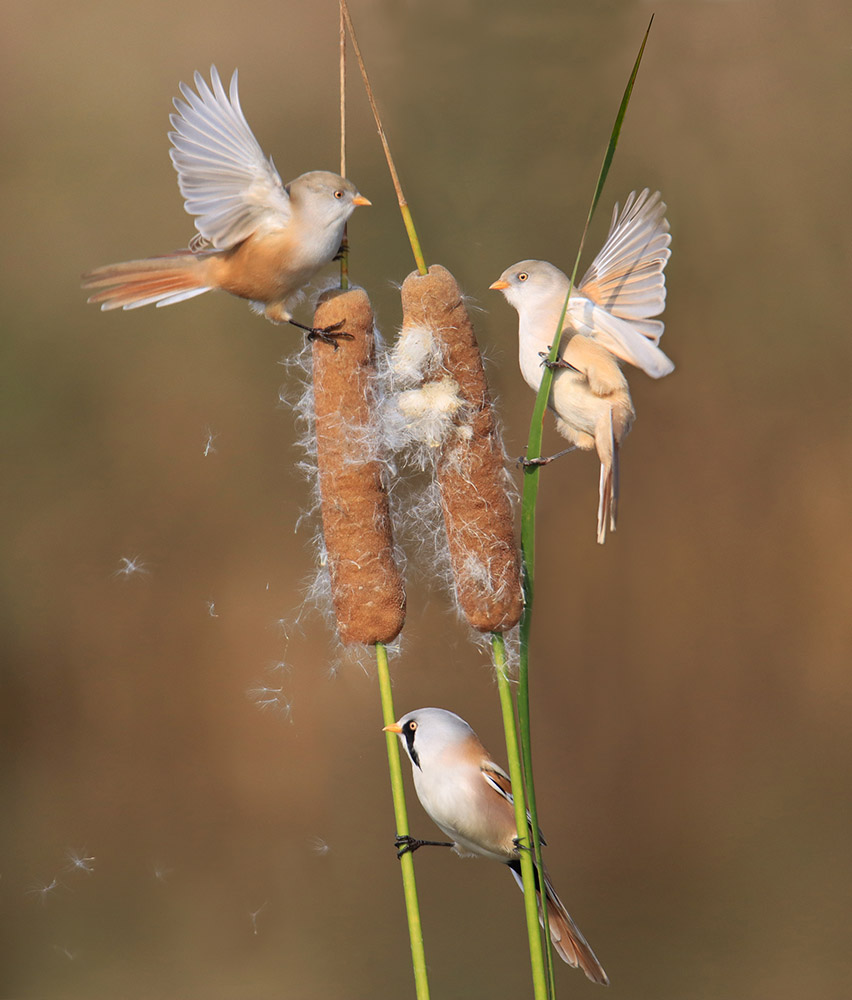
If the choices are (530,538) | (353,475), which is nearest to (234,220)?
(353,475)

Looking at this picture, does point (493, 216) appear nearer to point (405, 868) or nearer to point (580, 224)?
point (580, 224)

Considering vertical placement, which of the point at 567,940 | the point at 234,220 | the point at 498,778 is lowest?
the point at 567,940

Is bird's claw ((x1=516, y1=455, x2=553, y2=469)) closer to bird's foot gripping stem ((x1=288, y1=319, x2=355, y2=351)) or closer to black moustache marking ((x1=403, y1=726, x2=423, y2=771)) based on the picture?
bird's foot gripping stem ((x1=288, y1=319, x2=355, y2=351))

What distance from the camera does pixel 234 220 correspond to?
670 mm

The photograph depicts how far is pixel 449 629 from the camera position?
5.04ft

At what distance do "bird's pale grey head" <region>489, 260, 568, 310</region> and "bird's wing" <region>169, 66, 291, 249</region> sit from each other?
18 centimetres

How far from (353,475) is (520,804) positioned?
27 centimetres

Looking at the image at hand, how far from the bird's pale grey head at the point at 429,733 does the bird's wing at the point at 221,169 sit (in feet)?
1.33

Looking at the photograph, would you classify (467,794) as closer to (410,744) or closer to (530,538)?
(410,744)

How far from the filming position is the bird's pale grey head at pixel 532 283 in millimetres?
696

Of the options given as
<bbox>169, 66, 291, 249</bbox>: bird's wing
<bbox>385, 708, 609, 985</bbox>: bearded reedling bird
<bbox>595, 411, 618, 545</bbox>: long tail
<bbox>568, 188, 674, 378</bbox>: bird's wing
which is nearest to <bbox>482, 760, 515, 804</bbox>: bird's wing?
<bbox>385, 708, 609, 985</bbox>: bearded reedling bird

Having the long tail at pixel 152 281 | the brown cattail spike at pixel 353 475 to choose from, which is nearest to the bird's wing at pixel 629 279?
the brown cattail spike at pixel 353 475

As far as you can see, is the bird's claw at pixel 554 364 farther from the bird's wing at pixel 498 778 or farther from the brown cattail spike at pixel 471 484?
the bird's wing at pixel 498 778

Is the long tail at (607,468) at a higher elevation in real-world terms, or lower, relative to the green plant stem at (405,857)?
higher
